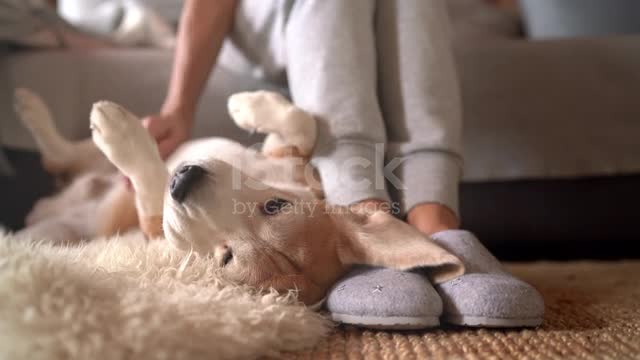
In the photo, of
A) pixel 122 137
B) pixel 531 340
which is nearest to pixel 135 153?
pixel 122 137

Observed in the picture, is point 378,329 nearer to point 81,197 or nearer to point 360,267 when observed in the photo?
point 360,267

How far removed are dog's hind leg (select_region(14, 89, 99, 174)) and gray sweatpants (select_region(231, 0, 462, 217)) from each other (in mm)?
447

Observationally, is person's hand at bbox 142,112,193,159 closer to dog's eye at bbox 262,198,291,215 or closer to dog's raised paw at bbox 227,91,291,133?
dog's raised paw at bbox 227,91,291,133

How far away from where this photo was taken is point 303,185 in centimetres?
99

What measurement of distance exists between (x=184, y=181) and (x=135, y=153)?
20 centimetres

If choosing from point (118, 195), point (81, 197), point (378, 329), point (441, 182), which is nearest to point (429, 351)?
point (378, 329)

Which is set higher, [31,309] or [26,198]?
[31,309]

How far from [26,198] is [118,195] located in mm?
209

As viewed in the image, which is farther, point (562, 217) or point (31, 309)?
point (562, 217)

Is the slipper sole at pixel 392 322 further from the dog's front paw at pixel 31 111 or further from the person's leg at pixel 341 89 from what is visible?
the dog's front paw at pixel 31 111

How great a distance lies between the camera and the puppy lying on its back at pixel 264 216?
740 millimetres

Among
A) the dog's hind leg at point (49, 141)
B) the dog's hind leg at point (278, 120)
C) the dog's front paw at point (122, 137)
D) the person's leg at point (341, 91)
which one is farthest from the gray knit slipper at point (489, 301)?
the dog's hind leg at point (49, 141)

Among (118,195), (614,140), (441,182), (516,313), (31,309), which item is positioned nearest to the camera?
(31,309)

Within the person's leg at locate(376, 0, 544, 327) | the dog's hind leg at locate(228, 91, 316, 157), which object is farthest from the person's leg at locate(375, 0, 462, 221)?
the dog's hind leg at locate(228, 91, 316, 157)
